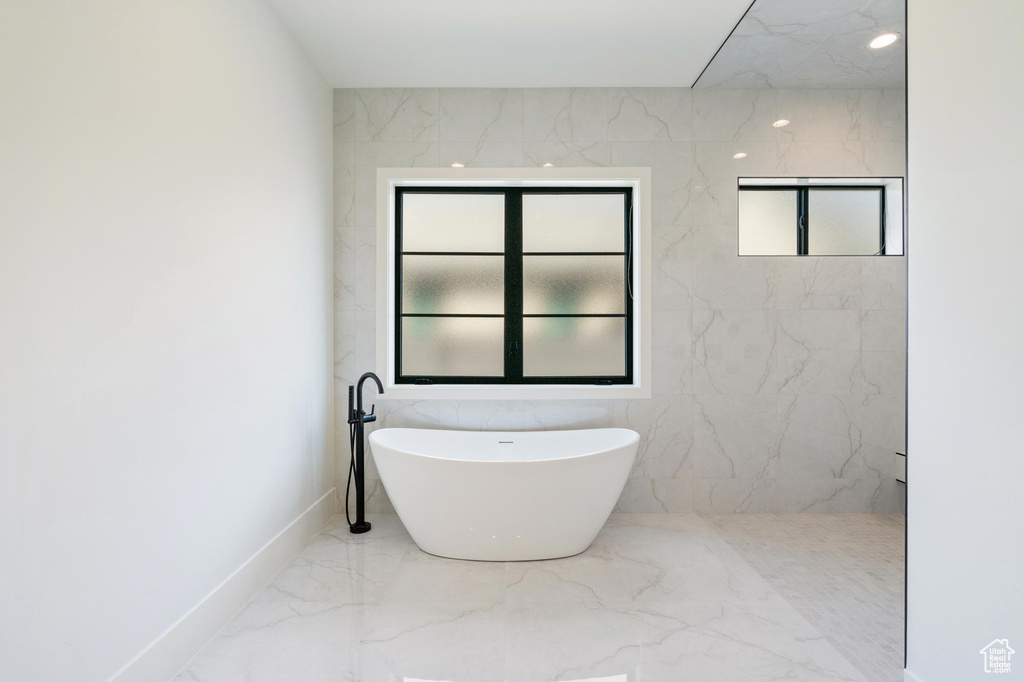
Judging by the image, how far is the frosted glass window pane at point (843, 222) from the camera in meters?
3.25

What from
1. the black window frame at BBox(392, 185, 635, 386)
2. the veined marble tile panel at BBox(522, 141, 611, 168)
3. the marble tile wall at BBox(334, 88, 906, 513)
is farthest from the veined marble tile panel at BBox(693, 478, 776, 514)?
the veined marble tile panel at BBox(522, 141, 611, 168)

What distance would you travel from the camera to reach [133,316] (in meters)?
1.56

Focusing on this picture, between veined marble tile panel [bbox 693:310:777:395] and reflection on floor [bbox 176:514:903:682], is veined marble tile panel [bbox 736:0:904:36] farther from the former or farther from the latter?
reflection on floor [bbox 176:514:903:682]

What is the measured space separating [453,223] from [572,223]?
80 cm

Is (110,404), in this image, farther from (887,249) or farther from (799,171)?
(887,249)

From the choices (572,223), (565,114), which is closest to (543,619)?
(572,223)

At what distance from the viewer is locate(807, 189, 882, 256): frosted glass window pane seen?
10.7 ft

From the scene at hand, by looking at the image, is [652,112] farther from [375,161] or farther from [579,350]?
[375,161]

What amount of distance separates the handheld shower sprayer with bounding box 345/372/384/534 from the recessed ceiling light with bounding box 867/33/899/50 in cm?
318
